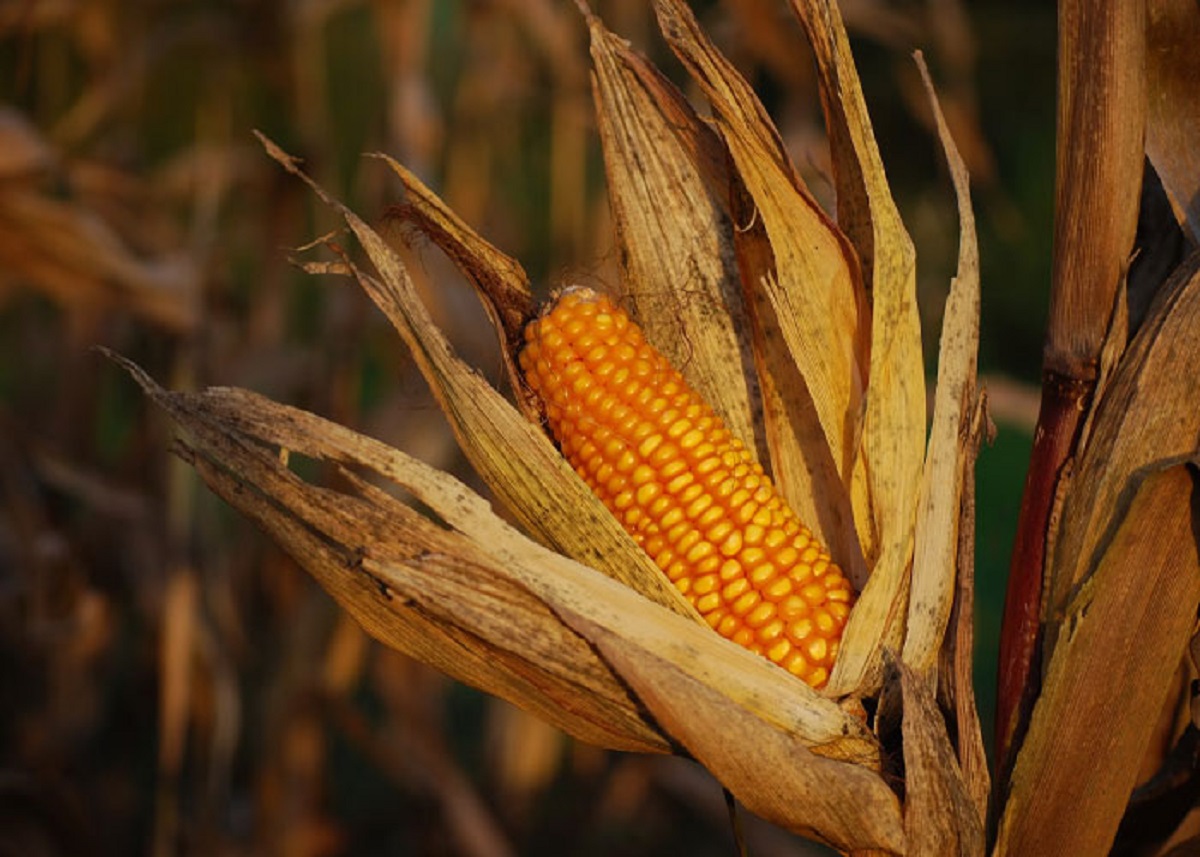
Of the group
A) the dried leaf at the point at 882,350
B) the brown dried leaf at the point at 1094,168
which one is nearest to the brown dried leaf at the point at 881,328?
the dried leaf at the point at 882,350

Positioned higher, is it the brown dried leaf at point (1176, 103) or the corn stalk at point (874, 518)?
the brown dried leaf at point (1176, 103)

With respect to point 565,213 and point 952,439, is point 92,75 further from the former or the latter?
point 952,439

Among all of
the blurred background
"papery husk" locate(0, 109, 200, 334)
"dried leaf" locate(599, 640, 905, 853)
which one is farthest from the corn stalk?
"papery husk" locate(0, 109, 200, 334)

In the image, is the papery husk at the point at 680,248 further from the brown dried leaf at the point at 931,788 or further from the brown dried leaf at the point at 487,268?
the brown dried leaf at the point at 931,788

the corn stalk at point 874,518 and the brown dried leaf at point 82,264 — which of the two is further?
the brown dried leaf at point 82,264

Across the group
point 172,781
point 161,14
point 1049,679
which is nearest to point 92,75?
point 161,14

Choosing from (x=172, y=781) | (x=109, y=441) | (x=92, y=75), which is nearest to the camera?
(x=172, y=781)

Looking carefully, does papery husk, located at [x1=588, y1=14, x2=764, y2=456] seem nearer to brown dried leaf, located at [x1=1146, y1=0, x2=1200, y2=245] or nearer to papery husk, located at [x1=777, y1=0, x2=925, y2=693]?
papery husk, located at [x1=777, y1=0, x2=925, y2=693]
